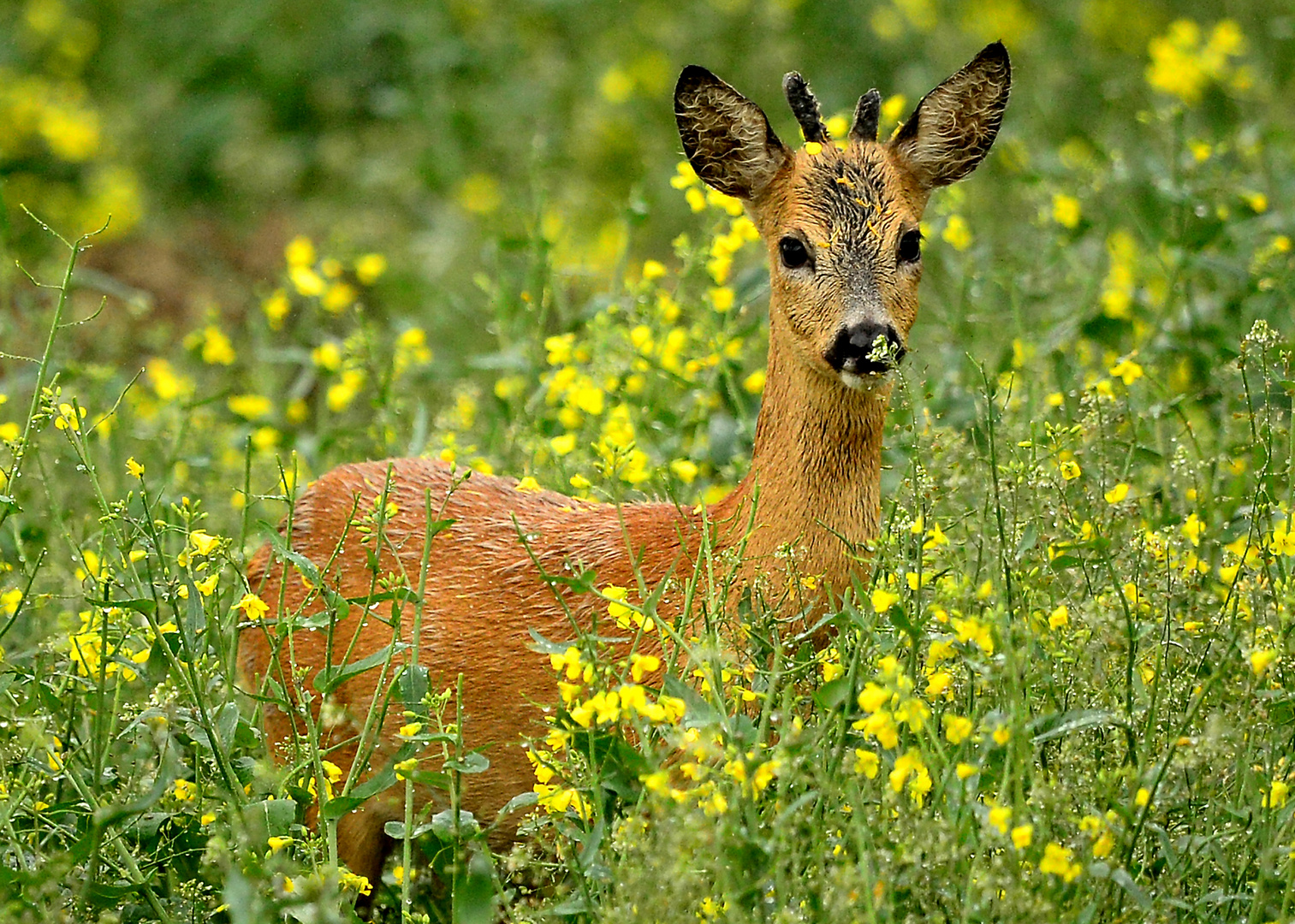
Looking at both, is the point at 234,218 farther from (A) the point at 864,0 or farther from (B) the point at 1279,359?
(B) the point at 1279,359

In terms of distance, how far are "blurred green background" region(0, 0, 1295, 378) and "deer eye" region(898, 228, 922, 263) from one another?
362 cm

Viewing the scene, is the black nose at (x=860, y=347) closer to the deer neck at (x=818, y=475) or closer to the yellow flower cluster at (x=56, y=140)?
the deer neck at (x=818, y=475)

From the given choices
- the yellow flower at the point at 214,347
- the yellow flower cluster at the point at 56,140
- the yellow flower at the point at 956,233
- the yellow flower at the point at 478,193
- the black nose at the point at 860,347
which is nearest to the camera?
the black nose at the point at 860,347

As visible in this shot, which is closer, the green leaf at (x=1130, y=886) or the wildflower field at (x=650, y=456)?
the green leaf at (x=1130, y=886)

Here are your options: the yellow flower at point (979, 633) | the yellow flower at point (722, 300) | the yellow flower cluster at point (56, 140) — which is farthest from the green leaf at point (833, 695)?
the yellow flower cluster at point (56, 140)

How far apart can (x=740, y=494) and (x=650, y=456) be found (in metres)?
0.86

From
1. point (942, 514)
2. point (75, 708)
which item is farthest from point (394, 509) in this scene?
point (942, 514)

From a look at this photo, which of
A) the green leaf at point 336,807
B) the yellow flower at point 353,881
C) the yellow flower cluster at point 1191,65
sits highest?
the yellow flower cluster at point 1191,65

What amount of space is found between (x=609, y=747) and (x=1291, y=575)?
1.17 m

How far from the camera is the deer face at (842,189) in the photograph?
371 cm

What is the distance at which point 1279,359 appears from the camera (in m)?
3.91

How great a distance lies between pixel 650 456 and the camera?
4691 mm

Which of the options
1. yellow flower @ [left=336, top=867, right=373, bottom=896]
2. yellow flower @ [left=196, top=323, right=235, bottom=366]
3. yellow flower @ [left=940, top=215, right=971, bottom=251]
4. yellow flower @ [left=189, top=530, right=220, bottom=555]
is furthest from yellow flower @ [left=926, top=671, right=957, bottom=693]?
yellow flower @ [left=196, top=323, right=235, bottom=366]

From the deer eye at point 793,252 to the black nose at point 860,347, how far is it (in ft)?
0.80
